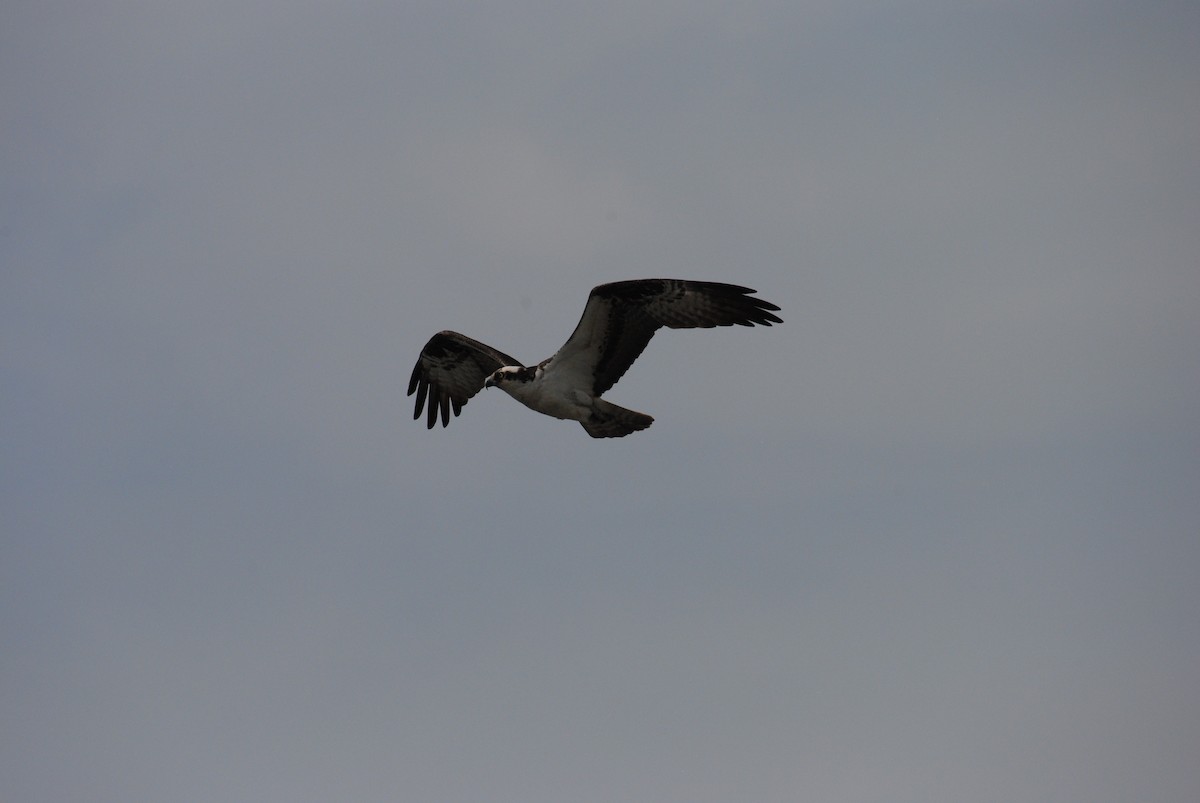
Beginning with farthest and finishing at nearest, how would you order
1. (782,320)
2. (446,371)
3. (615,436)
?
1. (446,371)
2. (615,436)
3. (782,320)

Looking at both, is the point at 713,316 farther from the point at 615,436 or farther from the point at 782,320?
the point at 615,436

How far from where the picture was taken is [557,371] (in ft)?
54.9

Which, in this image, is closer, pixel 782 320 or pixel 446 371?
pixel 782 320

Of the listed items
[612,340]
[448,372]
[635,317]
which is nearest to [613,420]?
[612,340]

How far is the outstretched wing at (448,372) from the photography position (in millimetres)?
19016

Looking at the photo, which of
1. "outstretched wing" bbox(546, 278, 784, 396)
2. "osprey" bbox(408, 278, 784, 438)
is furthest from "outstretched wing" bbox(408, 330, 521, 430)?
"outstretched wing" bbox(546, 278, 784, 396)

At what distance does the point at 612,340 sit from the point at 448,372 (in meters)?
3.82

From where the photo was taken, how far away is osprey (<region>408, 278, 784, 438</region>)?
52.4ft

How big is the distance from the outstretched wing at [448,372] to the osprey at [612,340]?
118 cm

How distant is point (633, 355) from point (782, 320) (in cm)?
186

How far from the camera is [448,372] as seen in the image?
1961 cm

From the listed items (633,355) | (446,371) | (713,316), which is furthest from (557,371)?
(446,371)

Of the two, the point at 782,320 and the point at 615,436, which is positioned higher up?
the point at 782,320

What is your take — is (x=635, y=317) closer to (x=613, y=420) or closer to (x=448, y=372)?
(x=613, y=420)
